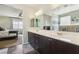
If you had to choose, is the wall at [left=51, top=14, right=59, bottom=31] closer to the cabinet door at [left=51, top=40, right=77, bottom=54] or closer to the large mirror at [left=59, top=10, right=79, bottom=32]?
the large mirror at [left=59, top=10, right=79, bottom=32]

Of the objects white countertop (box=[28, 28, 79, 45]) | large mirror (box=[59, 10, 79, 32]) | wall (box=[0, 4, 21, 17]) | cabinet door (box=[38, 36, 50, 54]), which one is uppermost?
wall (box=[0, 4, 21, 17])

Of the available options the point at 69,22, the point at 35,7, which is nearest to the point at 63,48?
the point at 69,22

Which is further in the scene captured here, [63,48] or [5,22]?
[5,22]

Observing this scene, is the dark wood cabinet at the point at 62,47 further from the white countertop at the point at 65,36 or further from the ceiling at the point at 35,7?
the ceiling at the point at 35,7

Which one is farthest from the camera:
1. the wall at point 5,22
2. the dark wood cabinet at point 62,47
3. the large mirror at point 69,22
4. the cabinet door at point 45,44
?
the cabinet door at point 45,44

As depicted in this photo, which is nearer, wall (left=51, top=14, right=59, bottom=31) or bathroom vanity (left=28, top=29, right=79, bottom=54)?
bathroom vanity (left=28, top=29, right=79, bottom=54)

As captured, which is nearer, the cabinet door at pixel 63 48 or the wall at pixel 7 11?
the cabinet door at pixel 63 48

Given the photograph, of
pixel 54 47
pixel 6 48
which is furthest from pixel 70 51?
pixel 6 48

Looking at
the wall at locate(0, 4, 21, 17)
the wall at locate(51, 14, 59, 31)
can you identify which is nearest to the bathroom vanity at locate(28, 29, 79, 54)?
the wall at locate(51, 14, 59, 31)

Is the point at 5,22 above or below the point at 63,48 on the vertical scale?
above

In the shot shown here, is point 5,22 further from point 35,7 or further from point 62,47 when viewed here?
point 62,47

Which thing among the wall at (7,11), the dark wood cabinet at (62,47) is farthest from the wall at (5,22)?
the dark wood cabinet at (62,47)

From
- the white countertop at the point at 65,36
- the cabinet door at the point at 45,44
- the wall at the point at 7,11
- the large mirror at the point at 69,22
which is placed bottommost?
the cabinet door at the point at 45,44

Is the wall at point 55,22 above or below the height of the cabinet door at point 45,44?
above
